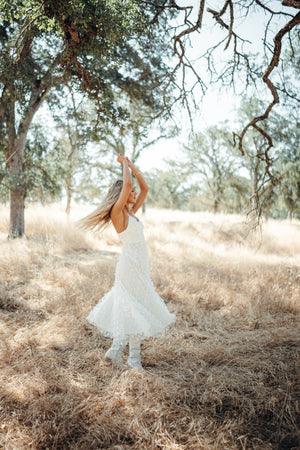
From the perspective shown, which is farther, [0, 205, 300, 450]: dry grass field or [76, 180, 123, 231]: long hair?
[76, 180, 123, 231]: long hair

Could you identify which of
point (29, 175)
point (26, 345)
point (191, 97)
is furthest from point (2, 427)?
point (29, 175)

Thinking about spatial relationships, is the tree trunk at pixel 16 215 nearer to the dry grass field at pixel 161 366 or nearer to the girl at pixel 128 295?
the dry grass field at pixel 161 366

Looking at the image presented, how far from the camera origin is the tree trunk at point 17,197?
367 inches

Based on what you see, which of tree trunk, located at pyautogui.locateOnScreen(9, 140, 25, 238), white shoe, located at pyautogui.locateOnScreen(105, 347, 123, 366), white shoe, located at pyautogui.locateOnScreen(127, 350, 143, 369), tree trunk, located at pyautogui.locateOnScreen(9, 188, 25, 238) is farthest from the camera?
tree trunk, located at pyautogui.locateOnScreen(9, 188, 25, 238)

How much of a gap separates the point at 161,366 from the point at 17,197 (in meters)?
7.88

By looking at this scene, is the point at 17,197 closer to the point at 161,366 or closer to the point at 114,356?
the point at 114,356

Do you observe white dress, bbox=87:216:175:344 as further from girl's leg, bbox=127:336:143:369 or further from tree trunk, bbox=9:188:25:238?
tree trunk, bbox=9:188:25:238

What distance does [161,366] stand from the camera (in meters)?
3.50

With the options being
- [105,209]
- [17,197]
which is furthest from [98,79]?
[17,197]

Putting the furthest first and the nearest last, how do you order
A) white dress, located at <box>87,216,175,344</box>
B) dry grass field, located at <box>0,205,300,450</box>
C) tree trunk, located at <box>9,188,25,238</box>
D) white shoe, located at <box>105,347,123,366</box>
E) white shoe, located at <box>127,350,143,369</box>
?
tree trunk, located at <box>9,188,25,238</box>
white shoe, located at <box>105,347,123,366</box>
white shoe, located at <box>127,350,143,369</box>
white dress, located at <box>87,216,175,344</box>
dry grass field, located at <box>0,205,300,450</box>

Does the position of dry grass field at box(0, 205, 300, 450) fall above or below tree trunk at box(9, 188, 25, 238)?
below

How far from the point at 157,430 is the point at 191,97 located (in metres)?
4.20

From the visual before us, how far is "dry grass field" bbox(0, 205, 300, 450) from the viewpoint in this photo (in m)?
2.34

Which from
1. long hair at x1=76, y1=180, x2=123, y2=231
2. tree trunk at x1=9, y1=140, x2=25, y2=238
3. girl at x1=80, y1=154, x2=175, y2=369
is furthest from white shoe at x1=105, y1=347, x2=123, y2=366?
tree trunk at x1=9, y1=140, x2=25, y2=238
